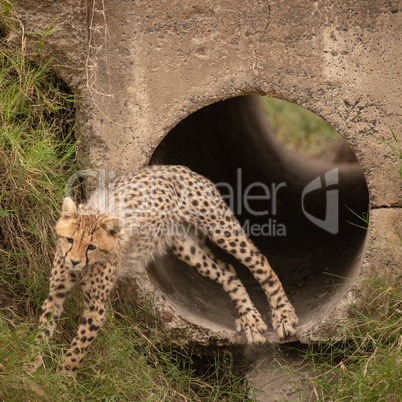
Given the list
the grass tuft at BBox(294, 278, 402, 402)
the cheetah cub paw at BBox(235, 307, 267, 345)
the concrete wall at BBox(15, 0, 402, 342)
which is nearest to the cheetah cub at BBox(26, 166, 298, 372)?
the cheetah cub paw at BBox(235, 307, 267, 345)

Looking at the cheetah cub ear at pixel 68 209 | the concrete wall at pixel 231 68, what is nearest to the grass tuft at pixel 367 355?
the concrete wall at pixel 231 68

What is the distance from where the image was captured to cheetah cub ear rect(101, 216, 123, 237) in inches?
186

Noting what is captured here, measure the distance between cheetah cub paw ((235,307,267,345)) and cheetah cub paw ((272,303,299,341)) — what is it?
0.11 m

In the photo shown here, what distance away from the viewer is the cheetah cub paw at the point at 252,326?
5.44m

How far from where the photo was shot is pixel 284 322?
17.9 ft

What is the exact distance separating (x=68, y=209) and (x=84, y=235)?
0.75 ft

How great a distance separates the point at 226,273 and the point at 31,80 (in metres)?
2.19

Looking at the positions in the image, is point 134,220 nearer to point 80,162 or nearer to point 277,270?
point 80,162

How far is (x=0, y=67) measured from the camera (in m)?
5.41

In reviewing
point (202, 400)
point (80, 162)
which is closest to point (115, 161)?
point (80, 162)

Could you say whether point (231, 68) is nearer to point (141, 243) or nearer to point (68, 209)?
point (141, 243)
